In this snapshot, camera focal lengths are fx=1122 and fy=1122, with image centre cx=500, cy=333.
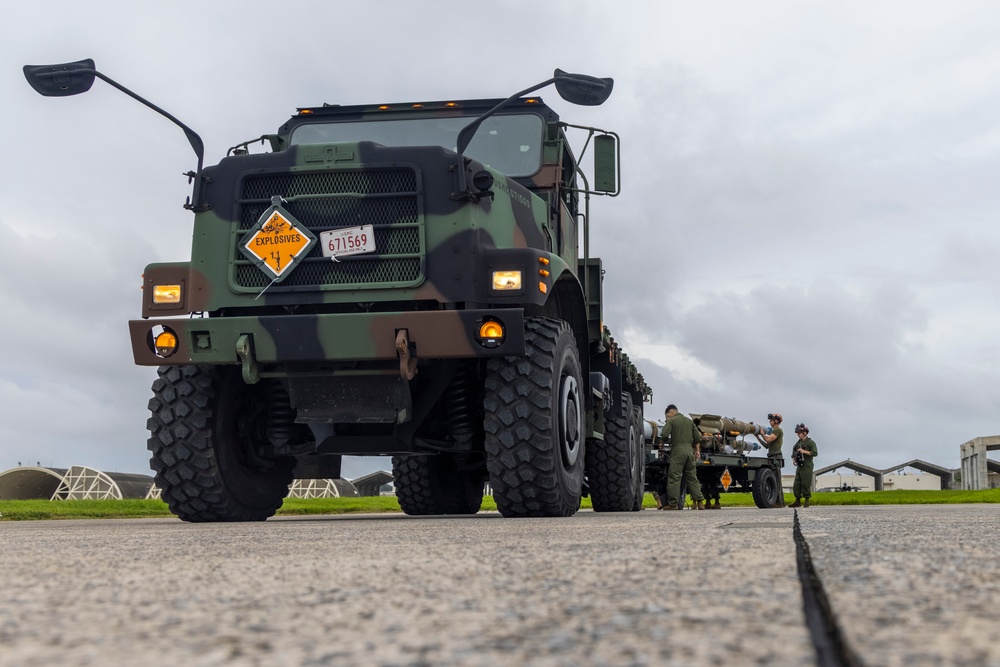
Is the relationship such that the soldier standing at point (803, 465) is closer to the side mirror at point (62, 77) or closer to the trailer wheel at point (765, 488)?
the trailer wheel at point (765, 488)

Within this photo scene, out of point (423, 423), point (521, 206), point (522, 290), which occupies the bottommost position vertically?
point (423, 423)

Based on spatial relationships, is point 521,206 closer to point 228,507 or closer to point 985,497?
point 228,507

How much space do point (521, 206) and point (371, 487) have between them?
36298 millimetres

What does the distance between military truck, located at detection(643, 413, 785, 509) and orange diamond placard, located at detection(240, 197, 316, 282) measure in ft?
30.5

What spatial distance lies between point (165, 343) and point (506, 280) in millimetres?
2081

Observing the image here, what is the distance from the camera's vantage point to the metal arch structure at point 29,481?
30422 millimetres

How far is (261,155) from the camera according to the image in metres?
7.02

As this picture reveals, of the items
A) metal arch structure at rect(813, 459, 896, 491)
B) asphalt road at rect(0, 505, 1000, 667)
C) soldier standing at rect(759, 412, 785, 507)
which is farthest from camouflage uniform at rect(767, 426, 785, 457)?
metal arch structure at rect(813, 459, 896, 491)

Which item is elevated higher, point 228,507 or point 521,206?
point 521,206

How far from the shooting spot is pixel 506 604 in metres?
1.97

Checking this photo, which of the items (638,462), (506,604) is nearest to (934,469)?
(638,462)


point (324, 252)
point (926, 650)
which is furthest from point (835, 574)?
point (324, 252)

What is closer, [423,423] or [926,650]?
[926,650]

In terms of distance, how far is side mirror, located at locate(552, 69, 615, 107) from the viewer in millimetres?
6602
